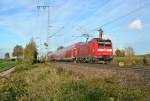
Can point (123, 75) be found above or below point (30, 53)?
below

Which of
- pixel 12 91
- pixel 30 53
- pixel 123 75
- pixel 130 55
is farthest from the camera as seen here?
pixel 30 53

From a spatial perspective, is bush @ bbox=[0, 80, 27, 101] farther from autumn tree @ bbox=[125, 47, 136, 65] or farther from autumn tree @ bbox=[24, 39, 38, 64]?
autumn tree @ bbox=[24, 39, 38, 64]

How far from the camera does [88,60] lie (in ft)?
168

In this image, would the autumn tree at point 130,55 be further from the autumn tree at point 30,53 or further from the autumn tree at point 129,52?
the autumn tree at point 30,53

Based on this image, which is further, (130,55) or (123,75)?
(130,55)

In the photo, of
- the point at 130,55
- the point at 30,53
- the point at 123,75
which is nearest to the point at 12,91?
the point at 123,75

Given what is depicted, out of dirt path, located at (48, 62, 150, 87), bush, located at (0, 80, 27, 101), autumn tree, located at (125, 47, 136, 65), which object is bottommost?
bush, located at (0, 80, 27, 101)

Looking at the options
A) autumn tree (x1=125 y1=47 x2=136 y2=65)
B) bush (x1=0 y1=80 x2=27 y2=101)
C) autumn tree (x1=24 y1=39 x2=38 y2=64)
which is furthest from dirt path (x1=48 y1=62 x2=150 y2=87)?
autumn tree (x1=24 y1=39 x2=38 y2=64)

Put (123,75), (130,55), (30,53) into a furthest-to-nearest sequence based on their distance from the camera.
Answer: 1. (30,53)
2. (130,55)
3. (123,75)

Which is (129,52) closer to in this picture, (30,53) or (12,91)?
(30,53)

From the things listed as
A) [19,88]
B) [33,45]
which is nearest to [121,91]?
[19,88]

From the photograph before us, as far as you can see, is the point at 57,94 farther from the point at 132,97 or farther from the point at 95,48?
the point at 95,48

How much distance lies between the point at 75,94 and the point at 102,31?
42.8m

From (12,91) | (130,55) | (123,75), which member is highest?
(130,55)
